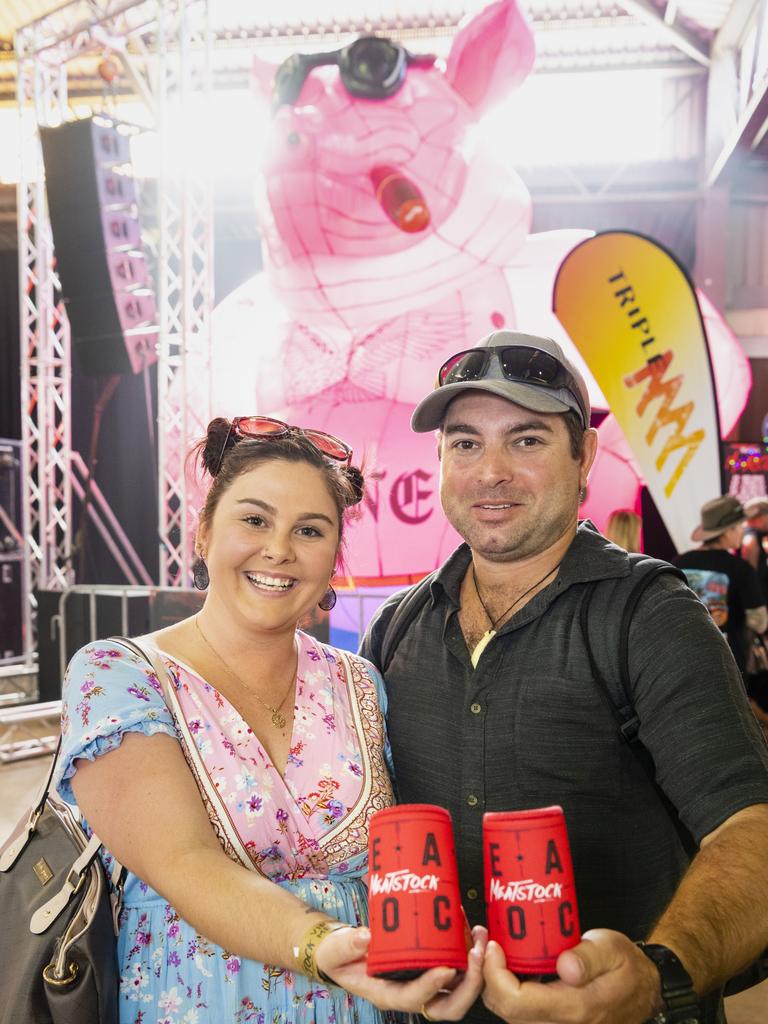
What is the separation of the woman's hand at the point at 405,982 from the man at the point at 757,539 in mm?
5141

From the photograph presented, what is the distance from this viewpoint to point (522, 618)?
1707mm

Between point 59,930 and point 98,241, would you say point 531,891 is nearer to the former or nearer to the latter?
point 59,930

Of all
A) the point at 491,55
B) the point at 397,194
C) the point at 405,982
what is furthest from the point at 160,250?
the point at 405,982

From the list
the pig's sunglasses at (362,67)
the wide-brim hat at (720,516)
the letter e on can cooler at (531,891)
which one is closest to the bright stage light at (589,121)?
the pig's sunglasses at (362,67)

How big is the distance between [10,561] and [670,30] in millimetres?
9185

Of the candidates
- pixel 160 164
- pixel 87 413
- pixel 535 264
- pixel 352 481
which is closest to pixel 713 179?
pixel 535 264

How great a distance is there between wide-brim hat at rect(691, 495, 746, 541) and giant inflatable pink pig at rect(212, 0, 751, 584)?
4.74 ft

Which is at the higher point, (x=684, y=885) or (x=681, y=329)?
(x=681, y=329)

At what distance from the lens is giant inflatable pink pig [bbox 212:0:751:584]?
195 inches

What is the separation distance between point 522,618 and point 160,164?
5.55 meters

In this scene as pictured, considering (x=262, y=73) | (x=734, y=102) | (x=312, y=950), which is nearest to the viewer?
(x=312, y=950)

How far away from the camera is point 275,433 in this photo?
5.64ft

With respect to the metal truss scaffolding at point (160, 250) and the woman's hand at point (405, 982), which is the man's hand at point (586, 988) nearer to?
the woman's hand at point (405, 982)

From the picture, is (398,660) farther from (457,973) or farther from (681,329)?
(681,329)
